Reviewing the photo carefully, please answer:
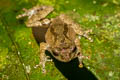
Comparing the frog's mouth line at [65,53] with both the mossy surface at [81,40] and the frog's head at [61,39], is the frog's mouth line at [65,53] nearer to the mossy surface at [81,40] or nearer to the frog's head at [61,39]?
the frog's head at [61,39]

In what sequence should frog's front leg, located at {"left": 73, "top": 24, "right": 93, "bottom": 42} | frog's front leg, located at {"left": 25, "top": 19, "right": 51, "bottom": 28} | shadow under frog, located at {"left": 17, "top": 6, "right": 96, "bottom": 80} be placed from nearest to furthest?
1. shadow under frog, located at {"left": 17, "top": 6, "right": 96, "bottom": 80}
2. frog's front leg, located at {"left": 73, "top": 24, "right": 93, "bottom": 42}
3. frog's front leg, located at {"left": 25, "top": 19, "right": 51, "bottom": 28}

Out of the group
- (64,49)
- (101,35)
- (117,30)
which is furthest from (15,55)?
(117,30)

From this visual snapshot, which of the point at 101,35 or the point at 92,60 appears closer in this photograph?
the point at 92,60

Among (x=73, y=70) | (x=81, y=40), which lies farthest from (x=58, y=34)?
(x=73, y=70)

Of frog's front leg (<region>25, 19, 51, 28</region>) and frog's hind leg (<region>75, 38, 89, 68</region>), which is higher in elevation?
frog's front leg (<region>25, 19, 51, 28</region>)

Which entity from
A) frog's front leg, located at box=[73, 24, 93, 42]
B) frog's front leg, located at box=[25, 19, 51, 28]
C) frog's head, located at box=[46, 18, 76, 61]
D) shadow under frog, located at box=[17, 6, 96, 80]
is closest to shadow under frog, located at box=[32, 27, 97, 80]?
shadow under frog, located at box=[17, 6, 96, 80]

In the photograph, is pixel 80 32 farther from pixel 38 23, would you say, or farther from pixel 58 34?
pixel 38 23

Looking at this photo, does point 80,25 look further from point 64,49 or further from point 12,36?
point 12,36

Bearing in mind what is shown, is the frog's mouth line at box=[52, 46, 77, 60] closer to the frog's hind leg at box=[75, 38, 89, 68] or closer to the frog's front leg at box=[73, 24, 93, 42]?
the frog's hind leg at box=[75, 38, 89, 68]
